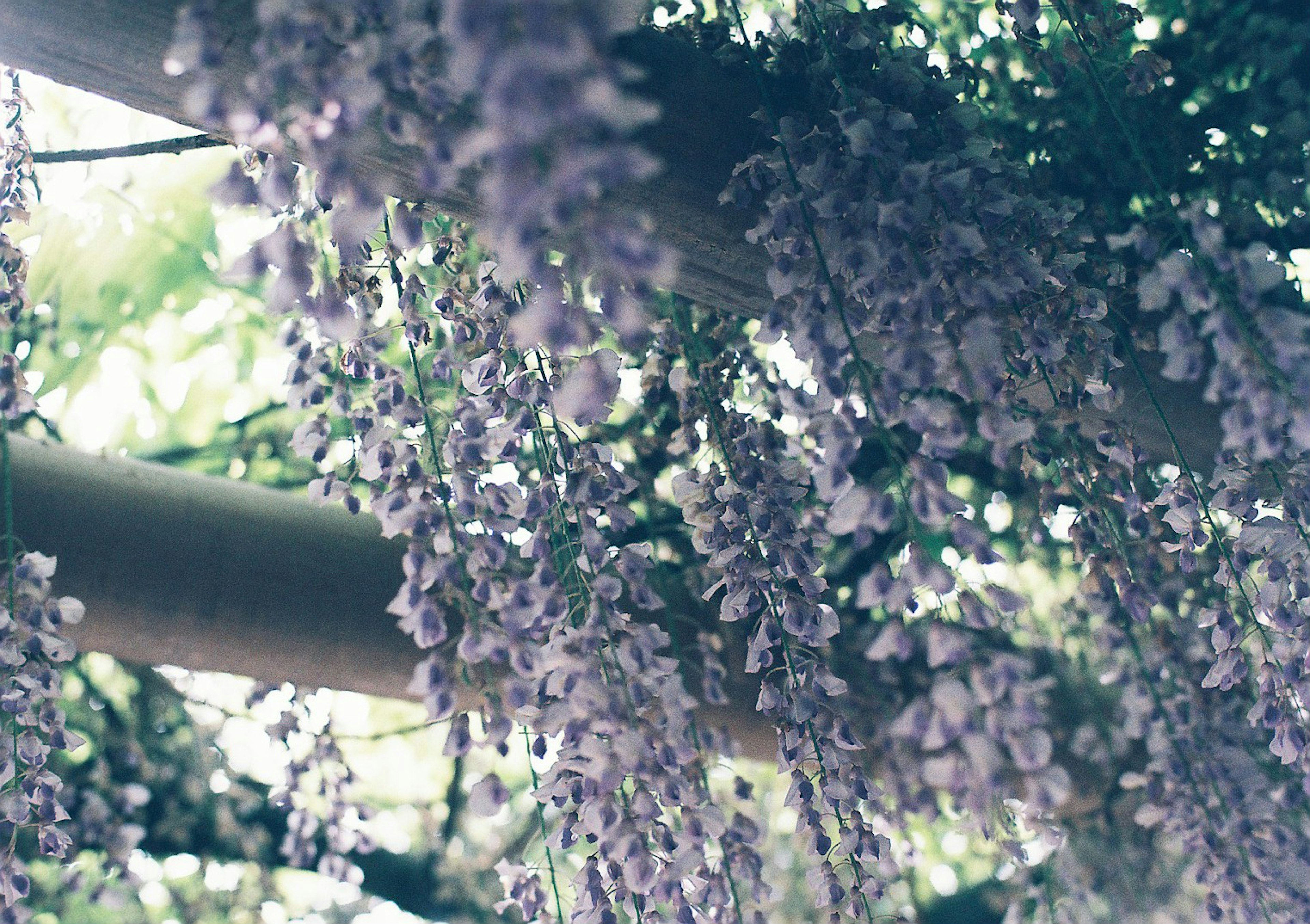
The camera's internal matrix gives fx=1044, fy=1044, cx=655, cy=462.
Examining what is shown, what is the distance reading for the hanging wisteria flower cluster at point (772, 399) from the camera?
74 cm

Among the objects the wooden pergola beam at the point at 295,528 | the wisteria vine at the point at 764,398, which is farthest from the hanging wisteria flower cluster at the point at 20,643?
the wooden pergola beam at the point at 295,528

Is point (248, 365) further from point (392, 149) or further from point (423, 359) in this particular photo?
point (392, 149)

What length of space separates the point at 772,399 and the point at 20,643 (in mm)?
1082

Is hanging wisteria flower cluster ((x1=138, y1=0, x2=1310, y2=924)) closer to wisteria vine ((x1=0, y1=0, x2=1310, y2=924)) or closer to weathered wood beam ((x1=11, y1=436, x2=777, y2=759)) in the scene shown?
wisteria vine ((x1=0, y1=0, x2=1310, y2=924))

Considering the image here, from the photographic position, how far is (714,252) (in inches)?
50.1

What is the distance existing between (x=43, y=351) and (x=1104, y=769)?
256 cm

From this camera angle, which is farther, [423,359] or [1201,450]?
[423,359]

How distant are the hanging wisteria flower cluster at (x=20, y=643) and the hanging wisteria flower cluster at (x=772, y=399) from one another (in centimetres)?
37

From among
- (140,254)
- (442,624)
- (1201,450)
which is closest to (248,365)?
→ (140,254)

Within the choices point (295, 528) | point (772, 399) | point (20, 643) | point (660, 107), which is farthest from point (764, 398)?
point (20, 643)

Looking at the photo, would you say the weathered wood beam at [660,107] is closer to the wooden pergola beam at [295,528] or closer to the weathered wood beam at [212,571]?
the wooden pergola beam at [295,528]

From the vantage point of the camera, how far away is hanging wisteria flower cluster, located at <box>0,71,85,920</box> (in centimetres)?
129

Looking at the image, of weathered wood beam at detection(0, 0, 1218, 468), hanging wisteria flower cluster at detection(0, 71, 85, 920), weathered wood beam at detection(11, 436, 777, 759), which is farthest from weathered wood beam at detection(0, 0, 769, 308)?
weathered wood beam at detection(11, 436, 777, 759)

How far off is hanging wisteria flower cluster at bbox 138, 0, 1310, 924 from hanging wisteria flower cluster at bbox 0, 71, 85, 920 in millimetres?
372
